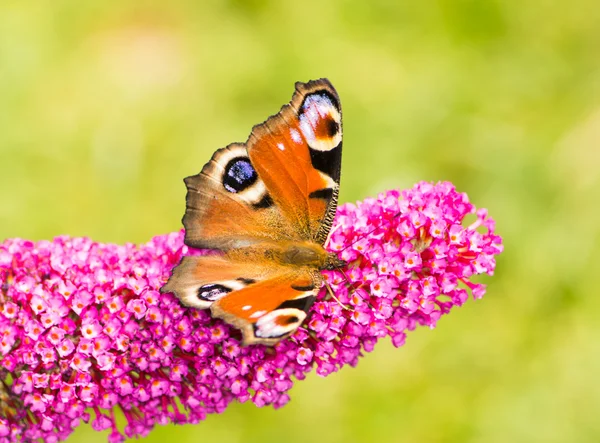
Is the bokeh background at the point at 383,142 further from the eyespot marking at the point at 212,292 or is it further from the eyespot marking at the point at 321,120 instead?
the eyespot marking at the point at 321,120

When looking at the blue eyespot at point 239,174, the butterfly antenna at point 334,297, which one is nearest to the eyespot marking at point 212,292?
the butterfly antenna at point 334,297

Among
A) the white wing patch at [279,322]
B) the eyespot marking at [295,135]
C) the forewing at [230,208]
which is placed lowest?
the white wing patch at [279,322]

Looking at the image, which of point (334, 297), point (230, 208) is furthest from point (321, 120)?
point (334, 297)

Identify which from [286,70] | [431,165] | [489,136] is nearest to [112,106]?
[286,70]

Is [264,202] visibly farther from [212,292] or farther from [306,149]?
[212,292]

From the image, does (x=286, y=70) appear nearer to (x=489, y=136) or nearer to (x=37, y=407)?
(x=489, y=136)

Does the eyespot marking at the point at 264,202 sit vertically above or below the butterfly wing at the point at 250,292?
above
